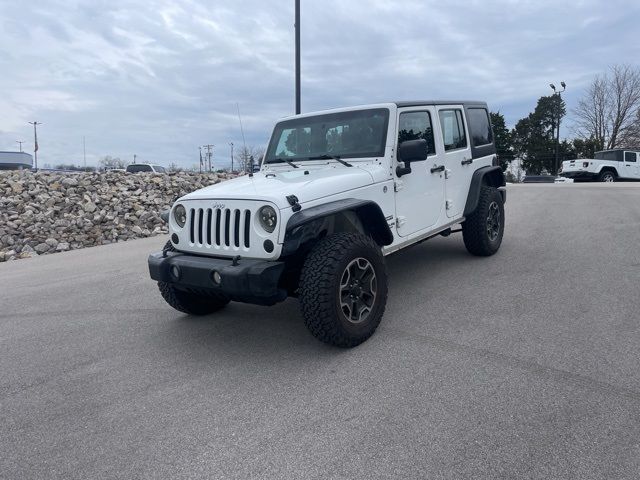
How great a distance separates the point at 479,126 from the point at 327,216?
141 inches

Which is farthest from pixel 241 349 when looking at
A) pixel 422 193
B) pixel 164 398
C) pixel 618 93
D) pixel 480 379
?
pixel 618 93

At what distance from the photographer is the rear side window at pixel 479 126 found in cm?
610

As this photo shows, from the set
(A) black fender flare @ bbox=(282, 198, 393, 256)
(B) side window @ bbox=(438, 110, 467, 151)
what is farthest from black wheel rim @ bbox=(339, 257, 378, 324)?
(B) side window @ bbox=(438, 110, 467, 151)

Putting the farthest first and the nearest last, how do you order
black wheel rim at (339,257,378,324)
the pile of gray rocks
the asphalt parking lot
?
the pile of gray rocks, black wheel rim at (339,257,378,324), the asphalt parking lot

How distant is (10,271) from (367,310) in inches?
266

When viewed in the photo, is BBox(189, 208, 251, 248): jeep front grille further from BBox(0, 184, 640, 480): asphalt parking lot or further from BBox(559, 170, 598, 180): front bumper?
BBox(559, 170, 598, 180): front bumper

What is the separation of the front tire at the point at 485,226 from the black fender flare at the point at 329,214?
7.00ft

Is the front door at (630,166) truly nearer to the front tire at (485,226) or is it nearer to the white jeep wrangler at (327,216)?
the front tire at (485,226)

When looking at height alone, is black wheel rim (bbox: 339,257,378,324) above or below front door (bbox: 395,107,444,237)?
below

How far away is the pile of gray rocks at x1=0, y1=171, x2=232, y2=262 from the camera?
32.9 ft

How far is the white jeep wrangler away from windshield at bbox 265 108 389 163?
0.04ft

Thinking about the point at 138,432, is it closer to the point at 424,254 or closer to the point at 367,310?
the point at 367,310

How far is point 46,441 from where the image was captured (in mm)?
2668

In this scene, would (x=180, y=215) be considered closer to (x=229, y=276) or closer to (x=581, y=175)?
(x=229, y=276)
